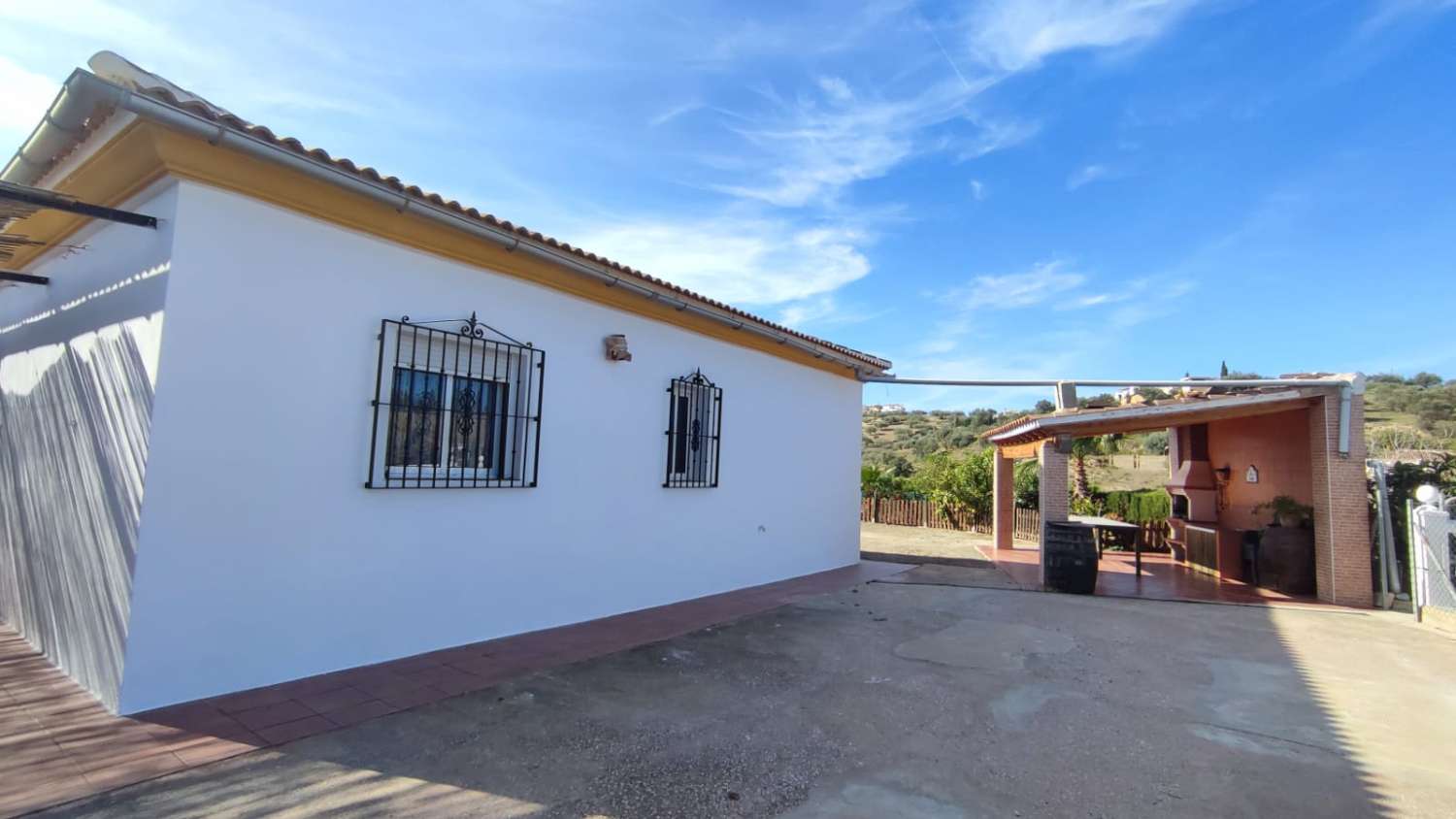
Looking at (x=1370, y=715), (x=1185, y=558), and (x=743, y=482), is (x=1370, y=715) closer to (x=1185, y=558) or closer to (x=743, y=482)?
(x=743, y=482)

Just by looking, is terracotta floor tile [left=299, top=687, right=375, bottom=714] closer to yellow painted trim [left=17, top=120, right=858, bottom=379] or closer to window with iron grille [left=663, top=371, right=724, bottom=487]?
yellow painted trim [left=17, top=120, right=858, bottom=379]

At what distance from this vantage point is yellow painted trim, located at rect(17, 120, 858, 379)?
3684 mm

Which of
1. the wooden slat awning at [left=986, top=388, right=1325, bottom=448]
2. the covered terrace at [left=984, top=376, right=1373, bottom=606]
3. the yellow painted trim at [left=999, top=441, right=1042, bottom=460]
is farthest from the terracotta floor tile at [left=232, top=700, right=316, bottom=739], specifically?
the yellow painted trim at [left=999, top=441, right=1042, bottom=460]

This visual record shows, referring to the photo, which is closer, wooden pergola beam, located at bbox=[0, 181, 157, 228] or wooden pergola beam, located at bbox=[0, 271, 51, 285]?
wooden pergola beam, located at bbox=[0, 181, 157, 228]

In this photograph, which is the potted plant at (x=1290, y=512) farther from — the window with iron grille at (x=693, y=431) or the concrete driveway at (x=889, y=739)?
the window with iron grille at (x=693, y=431)

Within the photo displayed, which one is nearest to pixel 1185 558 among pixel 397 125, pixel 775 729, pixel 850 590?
pixel 850 590

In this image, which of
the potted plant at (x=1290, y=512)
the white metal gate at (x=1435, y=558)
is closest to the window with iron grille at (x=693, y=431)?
the white metal gate at (x=1435, y=558)

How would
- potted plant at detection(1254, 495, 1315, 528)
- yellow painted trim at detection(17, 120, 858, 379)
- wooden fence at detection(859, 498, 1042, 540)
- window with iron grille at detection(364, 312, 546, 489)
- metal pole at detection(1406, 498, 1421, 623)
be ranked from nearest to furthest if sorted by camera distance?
yellow painted trim at detection(17, 120, 858, 379) < window with iron grille at detection(364, 312, 546, 489) < metal pole at detection(1406, 498, 1421, 623) < potted plant at detection(1254, 495, 1315, 528) < wooden fence at detection(859, 498, 1042, 540)

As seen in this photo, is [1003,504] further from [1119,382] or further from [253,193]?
[253,193]

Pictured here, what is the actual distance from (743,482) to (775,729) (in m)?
4.67

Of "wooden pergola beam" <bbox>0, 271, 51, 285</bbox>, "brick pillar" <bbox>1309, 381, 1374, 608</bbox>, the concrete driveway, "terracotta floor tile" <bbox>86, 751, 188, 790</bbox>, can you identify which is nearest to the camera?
"terracotta floor tile" <bbox>86, 751, 188, 790</bbox>

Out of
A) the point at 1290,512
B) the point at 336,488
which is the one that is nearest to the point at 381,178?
the point at 336,488

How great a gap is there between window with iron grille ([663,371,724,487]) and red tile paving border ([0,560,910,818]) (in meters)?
2.21

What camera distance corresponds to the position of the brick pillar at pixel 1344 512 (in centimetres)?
903
